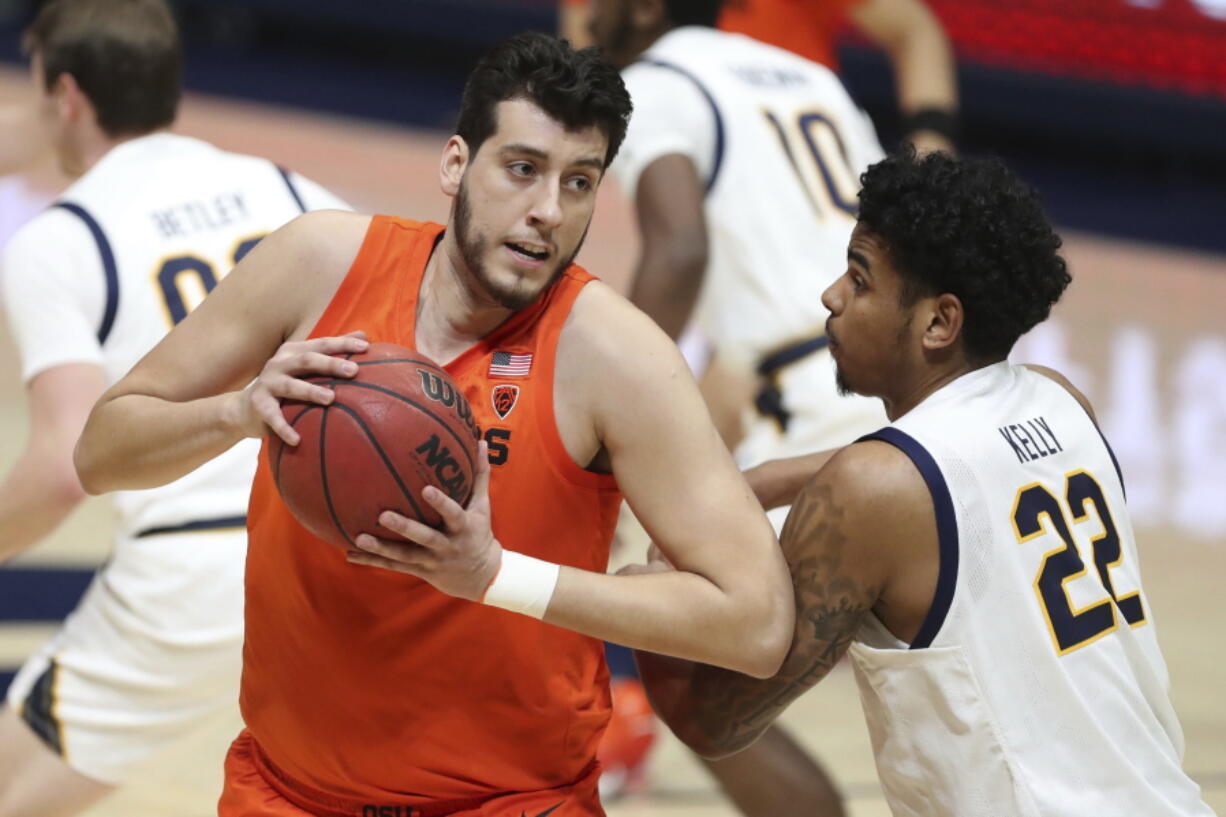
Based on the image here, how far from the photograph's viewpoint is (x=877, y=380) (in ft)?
9.09

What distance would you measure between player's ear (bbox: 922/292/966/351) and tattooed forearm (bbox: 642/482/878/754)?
11.4 inches

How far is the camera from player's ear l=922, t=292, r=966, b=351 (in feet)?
8.77

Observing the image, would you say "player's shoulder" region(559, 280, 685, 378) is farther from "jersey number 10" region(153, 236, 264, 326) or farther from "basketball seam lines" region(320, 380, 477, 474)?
"jersey number 10" region(153, 236, 264, 326)

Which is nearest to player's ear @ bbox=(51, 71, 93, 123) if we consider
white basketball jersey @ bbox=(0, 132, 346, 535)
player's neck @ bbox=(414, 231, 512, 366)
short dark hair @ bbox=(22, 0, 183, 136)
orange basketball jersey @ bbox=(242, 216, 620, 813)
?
short dark hair @ bbox=(22, 0, 183, 136)

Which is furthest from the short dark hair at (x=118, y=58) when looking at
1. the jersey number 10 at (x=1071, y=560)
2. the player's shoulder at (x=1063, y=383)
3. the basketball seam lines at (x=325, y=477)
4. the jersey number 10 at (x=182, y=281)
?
the jersey number 10 at (x=1071, y=560)

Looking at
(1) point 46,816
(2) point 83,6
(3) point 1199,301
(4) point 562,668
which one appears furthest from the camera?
(3) point 1199,301

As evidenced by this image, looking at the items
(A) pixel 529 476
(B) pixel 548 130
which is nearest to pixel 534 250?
(B) pixel 548 130

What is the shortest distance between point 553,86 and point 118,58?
171 centimetres

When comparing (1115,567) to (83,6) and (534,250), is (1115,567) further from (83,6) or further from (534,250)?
(83,6)

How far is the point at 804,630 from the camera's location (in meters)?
2.65

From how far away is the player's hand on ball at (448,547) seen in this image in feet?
7.45

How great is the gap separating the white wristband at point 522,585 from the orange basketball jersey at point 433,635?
0.62ft

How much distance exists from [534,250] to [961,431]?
0.69 meters

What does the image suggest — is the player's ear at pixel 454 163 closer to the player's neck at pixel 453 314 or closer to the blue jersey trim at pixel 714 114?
the player's neck at pixel 453 314
